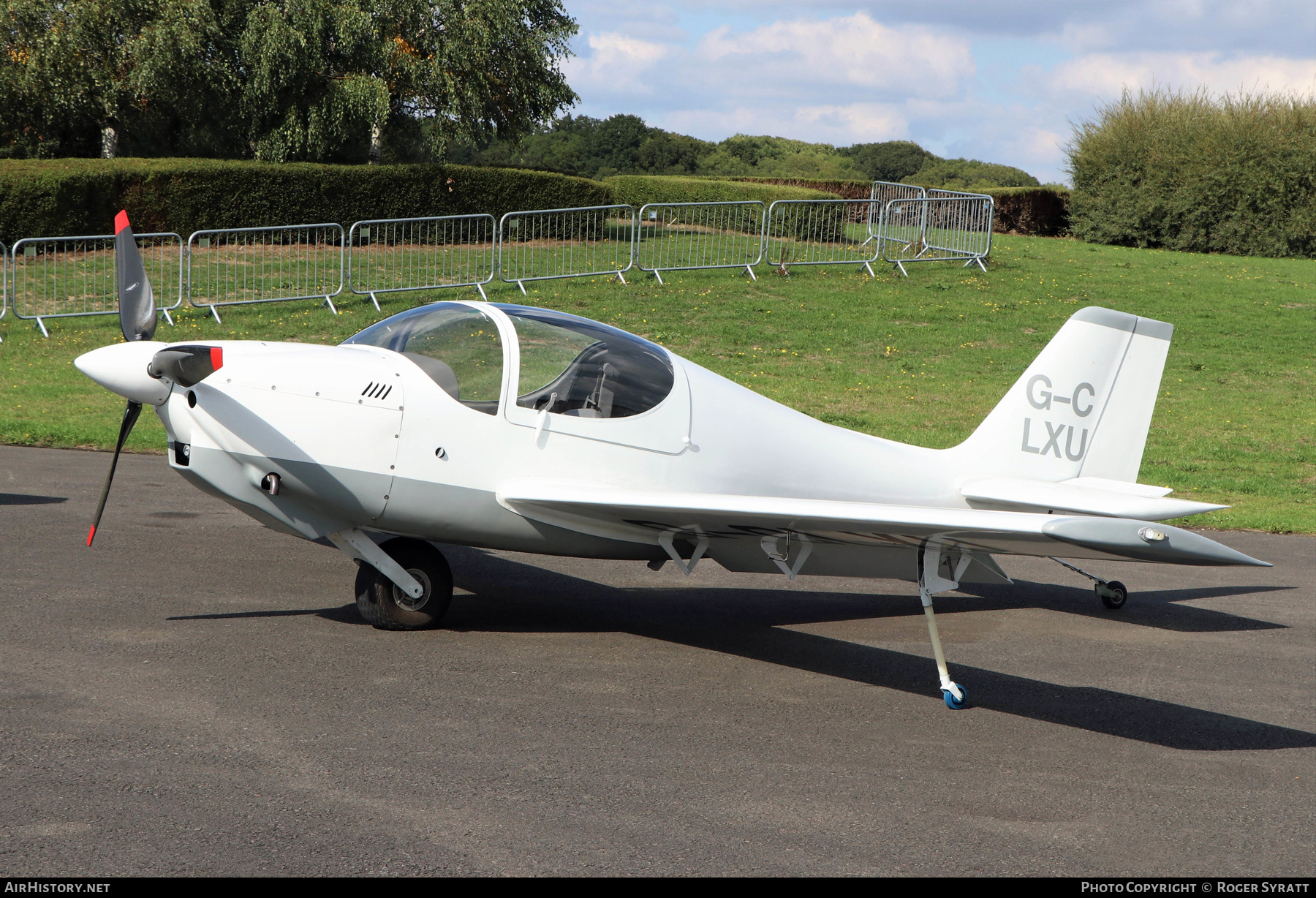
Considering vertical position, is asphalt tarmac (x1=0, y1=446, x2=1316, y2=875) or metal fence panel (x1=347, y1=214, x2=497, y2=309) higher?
metal fence panel (x1=347, y1=214, x2=497, y2=309)

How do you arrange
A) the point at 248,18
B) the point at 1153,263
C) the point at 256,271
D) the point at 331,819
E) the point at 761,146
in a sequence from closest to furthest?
the point at 331,819 → the point at 256,271 → the point at 248,18 → the point at 1153,263 → the point at 761,146

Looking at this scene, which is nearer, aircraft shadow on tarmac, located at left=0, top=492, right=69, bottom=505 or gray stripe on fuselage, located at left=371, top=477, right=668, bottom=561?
gray stripe on fuselage, located at left=371, top=477, right=668, bottom=561

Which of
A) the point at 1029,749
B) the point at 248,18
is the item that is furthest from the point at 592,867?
the point at 248,18

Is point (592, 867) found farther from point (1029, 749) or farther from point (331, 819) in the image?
point (1029, 749)

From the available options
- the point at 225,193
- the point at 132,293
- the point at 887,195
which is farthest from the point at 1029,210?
the point at 132,293

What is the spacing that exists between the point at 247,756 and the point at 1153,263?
29.2m

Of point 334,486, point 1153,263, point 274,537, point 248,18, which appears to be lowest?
point 274,537

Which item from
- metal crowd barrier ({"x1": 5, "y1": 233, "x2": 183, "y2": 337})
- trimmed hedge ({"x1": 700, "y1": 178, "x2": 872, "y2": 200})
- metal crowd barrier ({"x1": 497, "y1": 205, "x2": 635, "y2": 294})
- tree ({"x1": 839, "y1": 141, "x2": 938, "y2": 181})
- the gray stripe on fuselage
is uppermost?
tree ({"x1": 839, "y1": 141, "x2": 938, "y2": 181})

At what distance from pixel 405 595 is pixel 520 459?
109 centimetres

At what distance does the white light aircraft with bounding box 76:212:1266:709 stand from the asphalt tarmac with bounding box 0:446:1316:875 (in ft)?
1.91

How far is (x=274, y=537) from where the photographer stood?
8.53 meters

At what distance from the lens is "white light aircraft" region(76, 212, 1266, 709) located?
229 inches

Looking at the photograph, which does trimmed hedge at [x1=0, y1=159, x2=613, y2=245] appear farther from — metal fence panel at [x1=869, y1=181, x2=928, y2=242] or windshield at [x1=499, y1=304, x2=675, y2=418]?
windshield at [x1=499, y1=304, x2=675, y2=418]

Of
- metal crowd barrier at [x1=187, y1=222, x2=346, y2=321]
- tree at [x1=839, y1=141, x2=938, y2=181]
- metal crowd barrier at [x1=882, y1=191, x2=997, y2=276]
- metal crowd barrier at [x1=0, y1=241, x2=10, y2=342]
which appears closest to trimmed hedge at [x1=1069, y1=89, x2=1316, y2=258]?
metal crowd barrier at [x1=882, y1=191, x2=997, y2=276]
